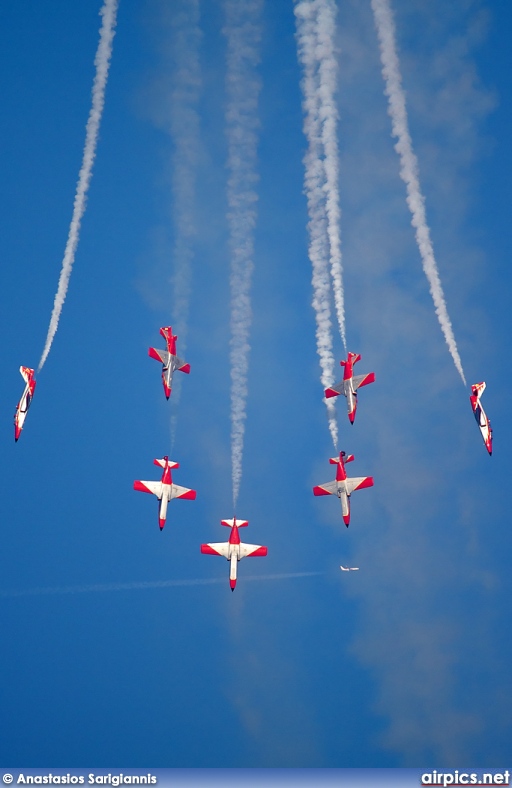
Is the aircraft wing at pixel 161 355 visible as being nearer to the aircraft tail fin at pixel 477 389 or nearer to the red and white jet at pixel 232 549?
the red and white jet at pixel 232 549

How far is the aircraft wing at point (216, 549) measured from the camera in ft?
94.0

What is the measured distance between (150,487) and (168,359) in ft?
15.1

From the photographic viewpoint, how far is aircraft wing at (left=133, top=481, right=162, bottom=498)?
29281 mm

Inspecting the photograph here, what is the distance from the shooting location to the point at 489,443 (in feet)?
95.1

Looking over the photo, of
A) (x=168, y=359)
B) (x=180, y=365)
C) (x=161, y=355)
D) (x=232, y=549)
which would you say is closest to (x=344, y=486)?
(x=232, y=549)

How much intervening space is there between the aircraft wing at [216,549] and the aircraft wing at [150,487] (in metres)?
2.54

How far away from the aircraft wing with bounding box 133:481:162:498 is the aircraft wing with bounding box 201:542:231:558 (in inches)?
99.9

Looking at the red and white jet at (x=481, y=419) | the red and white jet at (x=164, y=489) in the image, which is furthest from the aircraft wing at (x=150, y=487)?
the red and white jet at (x=481, y=419)

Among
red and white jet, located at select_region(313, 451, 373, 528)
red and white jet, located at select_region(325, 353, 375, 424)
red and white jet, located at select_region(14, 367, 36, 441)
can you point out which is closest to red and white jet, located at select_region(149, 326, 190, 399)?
red and white jet, located at select_region(14, 367, 36, 441)

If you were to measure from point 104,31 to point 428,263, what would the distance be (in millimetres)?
12181

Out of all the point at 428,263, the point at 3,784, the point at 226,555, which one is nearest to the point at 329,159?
the point at 428,263

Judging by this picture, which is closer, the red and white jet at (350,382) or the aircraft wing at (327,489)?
the red and white jet at (350,382)

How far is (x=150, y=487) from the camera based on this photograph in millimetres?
29484

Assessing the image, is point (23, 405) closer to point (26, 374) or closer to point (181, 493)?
point (26, 374)
